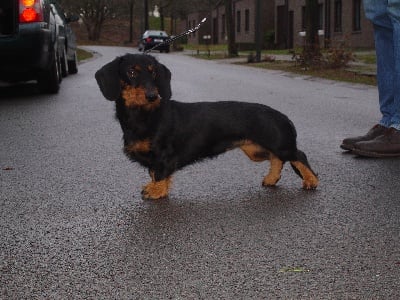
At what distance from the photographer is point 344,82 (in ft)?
47.1

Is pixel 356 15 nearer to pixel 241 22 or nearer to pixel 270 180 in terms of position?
pixel 241 22

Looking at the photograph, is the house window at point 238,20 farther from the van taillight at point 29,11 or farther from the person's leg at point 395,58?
the person's leg at point 395,58

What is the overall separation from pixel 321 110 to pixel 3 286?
6881 mm

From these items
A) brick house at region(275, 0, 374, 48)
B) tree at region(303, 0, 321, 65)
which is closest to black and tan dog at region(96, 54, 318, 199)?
tree at region(303, 0, 321, 65)

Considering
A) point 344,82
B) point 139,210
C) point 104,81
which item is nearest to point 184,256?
point 139,210

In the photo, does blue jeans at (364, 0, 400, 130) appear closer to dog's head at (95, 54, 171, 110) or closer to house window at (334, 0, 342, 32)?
dog's head at (95, 54, 171, 110)

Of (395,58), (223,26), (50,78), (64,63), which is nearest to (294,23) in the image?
(223,26)

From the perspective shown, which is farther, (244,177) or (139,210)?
(244,177)

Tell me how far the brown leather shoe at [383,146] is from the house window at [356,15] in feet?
117

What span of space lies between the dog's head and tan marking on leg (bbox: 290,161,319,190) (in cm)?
91

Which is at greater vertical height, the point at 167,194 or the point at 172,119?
the point at 172,119

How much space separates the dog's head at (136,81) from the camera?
4.10 meters

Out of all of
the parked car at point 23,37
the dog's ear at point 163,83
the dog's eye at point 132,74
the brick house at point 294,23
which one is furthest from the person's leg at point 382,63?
the brick house at point 294,23

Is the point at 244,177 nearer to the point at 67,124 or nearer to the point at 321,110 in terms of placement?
the point at 67,124
